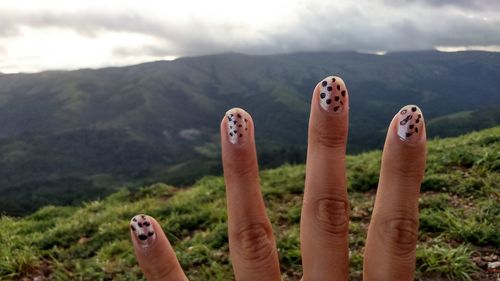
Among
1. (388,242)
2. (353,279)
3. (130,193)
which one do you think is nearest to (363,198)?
(353,279)

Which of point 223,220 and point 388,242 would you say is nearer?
point 388,242

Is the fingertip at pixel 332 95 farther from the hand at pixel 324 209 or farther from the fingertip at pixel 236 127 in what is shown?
the fingertip at pixel 236 127

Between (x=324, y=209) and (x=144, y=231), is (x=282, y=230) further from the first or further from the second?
(x=144, y=231)

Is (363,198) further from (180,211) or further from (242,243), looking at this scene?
(242,243)

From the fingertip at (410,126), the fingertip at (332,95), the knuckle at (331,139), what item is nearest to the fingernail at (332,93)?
the fingertip at (332,95)

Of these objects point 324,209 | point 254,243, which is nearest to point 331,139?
point 324,209

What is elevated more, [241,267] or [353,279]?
[241,267]
